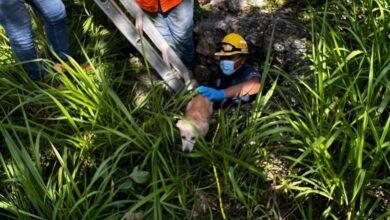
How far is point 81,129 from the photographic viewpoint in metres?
2.63

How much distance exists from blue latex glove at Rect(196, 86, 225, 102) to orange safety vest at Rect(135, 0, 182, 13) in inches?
24.1

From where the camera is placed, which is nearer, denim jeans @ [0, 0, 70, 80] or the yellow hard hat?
denim jeans @ [0, 0, 70, 80]

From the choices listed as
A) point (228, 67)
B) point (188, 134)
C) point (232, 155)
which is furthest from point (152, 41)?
point (232, 155)

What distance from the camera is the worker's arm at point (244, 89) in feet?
9.32

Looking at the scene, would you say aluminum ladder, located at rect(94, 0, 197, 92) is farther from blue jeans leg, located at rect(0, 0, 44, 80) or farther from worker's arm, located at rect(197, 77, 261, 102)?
blue jeans leg, located at rect(0, 0, 44, 80)

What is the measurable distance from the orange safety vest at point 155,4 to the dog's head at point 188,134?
37.5 inches

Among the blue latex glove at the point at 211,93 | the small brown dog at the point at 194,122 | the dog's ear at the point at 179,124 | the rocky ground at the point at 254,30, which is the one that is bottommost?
the rocky ground at the point at 254,30

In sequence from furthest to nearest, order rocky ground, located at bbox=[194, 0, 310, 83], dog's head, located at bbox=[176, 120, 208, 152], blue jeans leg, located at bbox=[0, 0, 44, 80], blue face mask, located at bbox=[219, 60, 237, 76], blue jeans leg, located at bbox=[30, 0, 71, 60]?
rocky ground, located at bbox=[194, 0, 310, 83]
blue face mask, located at bbox=[219, 60, 237, 76]
blue jeans leg, located at bbox=[30, 0, 71, 60]
blue jeans leg, located at bbox=[0, 0, 44, 80]
dog's head, located at bbox=[176, 120, 208, 152]

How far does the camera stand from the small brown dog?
7.65 ft

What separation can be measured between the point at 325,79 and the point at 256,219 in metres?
0.83

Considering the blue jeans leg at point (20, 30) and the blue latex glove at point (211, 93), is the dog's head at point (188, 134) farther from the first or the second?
the blue jeans leg at point (20, 30)

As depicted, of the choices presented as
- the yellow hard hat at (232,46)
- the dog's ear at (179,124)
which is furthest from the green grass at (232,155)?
the yellow hard hat at (232,46)

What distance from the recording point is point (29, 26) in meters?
2.82

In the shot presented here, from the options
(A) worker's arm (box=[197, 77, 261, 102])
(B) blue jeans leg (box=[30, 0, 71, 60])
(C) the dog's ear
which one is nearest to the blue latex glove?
(A) worker's arm (box=[197, 77, 261, 102])
